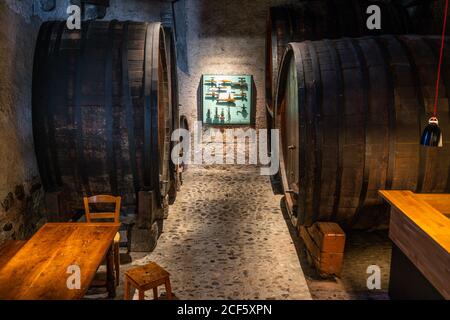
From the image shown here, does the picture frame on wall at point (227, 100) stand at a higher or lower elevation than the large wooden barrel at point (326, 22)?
lower

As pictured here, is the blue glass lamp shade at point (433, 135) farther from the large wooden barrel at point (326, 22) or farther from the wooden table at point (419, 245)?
the large wooden barrel at point (326, 22)

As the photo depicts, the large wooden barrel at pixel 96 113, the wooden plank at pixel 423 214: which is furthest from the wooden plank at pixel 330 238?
the large wooden barrel at pixel 96 113

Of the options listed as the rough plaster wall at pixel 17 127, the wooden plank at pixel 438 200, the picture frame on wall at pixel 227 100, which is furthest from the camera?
A: the picture frame on wall at pixel 227 100

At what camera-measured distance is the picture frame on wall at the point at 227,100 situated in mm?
7738

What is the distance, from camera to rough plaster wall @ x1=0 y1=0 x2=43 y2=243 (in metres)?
3.63

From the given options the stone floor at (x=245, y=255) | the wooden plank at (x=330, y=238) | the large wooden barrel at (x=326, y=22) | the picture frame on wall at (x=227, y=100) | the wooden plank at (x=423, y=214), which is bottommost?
the stone floor at (x=245, y=255)

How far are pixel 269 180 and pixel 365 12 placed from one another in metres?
3.06

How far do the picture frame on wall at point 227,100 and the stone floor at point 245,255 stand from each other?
2228 mm

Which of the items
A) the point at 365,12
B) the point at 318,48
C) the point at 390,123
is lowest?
the point at 390,123

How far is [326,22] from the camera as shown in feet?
19.0

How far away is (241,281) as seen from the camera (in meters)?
3.66

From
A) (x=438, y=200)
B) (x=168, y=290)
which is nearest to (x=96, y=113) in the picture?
(x=168, y=290)
